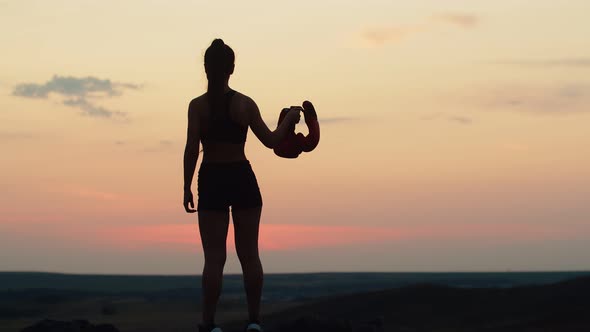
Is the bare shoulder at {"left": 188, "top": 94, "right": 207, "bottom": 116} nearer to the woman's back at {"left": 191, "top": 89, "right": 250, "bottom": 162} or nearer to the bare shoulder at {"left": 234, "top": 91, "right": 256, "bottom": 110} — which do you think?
the woman's back at {"left": 191, "top": 89, "right": 250, "bottom": 162}

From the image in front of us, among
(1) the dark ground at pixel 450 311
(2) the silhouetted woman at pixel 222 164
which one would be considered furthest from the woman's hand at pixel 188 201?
(1) the dark ground at pixel 450 311

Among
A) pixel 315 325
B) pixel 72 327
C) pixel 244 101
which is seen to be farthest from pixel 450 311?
pixel 244 101

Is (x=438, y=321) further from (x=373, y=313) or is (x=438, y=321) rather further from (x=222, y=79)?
(x=222, y=79)

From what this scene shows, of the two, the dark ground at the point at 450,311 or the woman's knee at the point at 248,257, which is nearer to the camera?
the woman's knee at the point at 248,257

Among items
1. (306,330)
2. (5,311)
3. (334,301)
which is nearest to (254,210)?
(306,330)

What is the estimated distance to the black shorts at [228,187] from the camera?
1083 centimetres

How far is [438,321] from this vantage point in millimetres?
28453

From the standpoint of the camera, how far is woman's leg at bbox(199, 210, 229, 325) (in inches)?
430

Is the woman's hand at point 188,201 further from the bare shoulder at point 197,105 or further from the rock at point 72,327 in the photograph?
the rock at point 72,327

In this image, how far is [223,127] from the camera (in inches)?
425

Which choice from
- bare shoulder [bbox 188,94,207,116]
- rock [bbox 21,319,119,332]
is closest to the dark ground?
rock [bbox 21,319,119,332]

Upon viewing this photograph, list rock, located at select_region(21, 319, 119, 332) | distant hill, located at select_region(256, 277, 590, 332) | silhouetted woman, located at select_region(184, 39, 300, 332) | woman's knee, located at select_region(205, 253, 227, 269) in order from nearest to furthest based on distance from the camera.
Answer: silhouetted woman, located at select_region(184, 39, 300, 332)
woman's knee, located at select_region(205, 253, 227, 269)
rock, located at select_region(21, 319, 119, 332)
distant hill, located at select_region(256, 277, 590, 332)

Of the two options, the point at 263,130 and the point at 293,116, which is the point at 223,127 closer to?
the point at 263,130

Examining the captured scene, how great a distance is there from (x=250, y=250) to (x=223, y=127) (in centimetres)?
122
